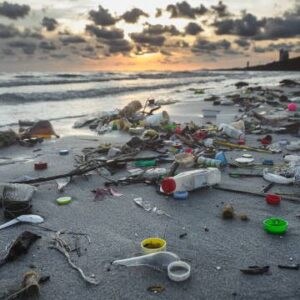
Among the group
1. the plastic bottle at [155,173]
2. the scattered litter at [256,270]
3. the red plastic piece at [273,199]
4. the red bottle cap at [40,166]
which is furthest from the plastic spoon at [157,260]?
the red bottle cap at [40,166]

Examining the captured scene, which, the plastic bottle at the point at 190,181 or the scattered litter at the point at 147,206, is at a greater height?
the plastic bottle at the point at 190,181

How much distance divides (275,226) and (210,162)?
2868 mm

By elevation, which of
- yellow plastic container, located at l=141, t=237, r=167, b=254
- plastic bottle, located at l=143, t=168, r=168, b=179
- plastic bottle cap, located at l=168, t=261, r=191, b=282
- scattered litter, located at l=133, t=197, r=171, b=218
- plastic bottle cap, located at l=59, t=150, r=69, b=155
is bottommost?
plastic bottle cap, located at l=59, t=150, r=69, b=155

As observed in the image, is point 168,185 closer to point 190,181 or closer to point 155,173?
point 190,181

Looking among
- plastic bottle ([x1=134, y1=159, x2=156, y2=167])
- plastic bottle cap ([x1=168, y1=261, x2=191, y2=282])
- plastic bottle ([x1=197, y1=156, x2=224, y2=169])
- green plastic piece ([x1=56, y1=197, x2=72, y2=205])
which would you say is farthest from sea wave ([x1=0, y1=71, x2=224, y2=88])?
plastic bottle cap ([x1=168, y1=261, x2=191, y2=282])

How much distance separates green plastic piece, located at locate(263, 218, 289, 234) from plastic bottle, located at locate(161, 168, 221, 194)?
1.55 metres

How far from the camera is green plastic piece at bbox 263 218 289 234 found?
431 centimetres

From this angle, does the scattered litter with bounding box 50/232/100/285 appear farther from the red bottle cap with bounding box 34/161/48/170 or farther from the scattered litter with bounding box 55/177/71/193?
the red bottle cap with bounding box 34/161/48/170

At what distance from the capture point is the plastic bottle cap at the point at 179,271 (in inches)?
133

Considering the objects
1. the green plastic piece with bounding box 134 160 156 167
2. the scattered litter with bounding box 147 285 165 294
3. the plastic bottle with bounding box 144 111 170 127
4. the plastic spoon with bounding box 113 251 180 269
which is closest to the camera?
the scattered litter with bounding box 147 285 165 294

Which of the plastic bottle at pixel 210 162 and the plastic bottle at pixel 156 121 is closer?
the plastic bottle at pixel 210 162

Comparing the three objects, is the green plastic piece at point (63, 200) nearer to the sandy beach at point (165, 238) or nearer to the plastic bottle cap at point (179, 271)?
the sandy beach at point (165, 238)

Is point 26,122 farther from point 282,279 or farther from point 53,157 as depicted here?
point 282,279

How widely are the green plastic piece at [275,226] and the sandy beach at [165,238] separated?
0.23ft
